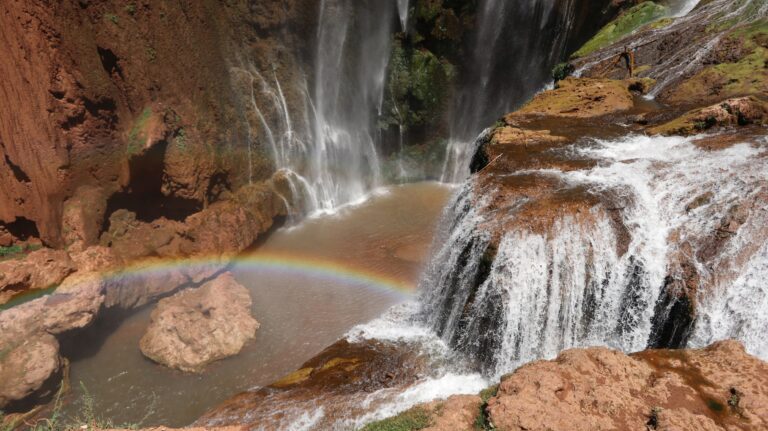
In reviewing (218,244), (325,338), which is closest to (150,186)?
(218,244)

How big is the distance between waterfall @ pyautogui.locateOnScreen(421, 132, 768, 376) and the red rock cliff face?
774cm

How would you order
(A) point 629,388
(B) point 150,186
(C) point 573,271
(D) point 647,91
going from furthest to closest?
(B) point 150,186
(D) point 647,91
(C) point 573,271
(A) point 629,388

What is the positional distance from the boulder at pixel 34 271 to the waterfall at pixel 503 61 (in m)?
12.0

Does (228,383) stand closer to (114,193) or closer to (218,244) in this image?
(218,244)

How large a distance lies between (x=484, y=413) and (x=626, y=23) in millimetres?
13465

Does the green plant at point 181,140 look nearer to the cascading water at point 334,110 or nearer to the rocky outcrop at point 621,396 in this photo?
the cascading water at point 334,110

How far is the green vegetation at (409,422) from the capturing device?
4.10 metres

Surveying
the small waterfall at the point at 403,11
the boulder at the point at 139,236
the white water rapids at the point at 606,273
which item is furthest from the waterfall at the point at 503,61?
the boulder at the point at 139,236

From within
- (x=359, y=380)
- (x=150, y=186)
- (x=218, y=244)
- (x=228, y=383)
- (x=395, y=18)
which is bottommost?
(x=228, y=383)

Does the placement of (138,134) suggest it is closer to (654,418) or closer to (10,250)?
(10,250)

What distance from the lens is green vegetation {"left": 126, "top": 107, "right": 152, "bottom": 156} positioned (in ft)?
34.2

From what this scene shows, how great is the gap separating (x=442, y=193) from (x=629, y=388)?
1230cm

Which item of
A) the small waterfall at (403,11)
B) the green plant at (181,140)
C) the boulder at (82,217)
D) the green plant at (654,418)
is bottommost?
the green plant at (654,418)

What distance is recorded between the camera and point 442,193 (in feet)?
51.9
